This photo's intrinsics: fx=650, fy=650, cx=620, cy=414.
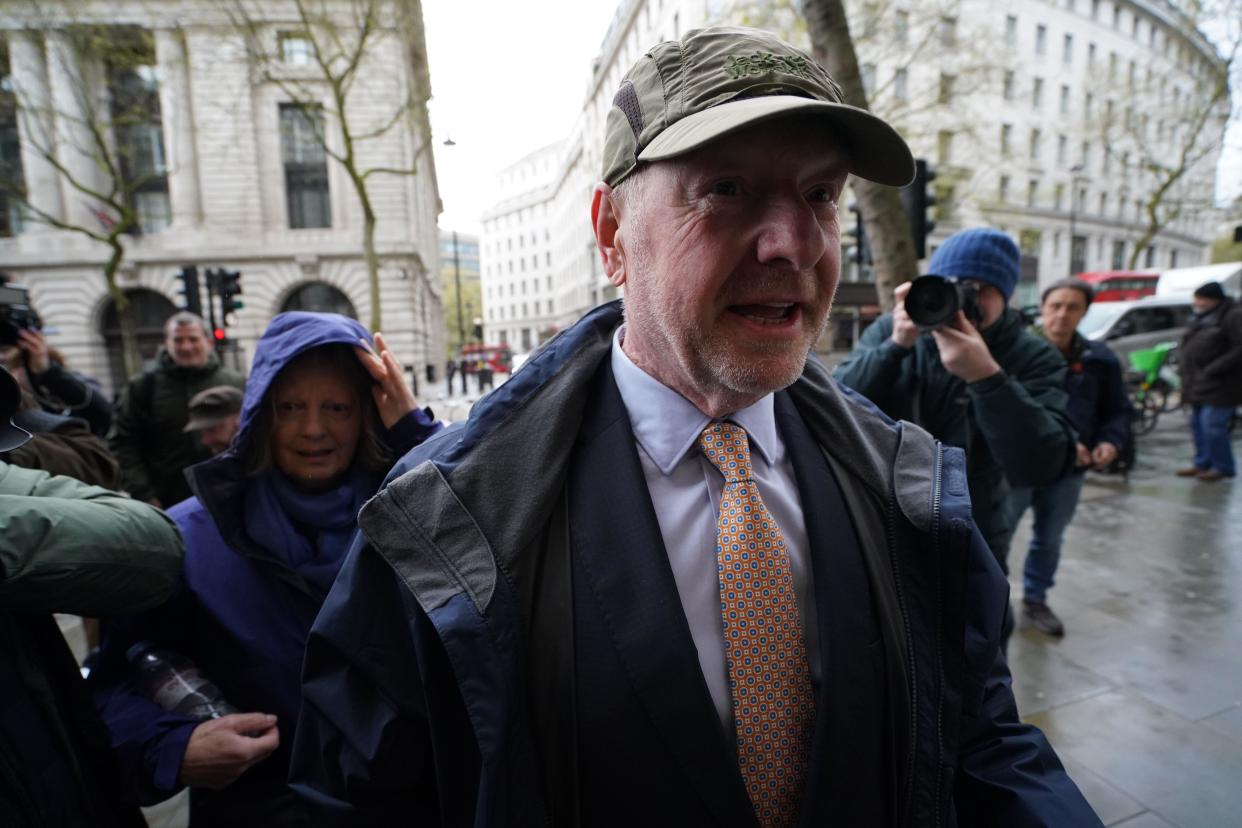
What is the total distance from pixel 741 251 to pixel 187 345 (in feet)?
14.6

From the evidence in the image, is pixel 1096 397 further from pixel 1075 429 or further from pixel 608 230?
pixel 608 230

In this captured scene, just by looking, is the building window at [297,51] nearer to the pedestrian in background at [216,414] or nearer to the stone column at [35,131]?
the stone column at [35,131]

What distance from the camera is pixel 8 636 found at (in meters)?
1.29

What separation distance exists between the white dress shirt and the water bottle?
1.28 metres

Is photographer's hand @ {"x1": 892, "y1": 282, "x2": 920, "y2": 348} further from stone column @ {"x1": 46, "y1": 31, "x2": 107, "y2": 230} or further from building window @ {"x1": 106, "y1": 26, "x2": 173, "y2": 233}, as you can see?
stone column @ {"x1": 46, "y1": 31, "x2": 107, "y2": 230}

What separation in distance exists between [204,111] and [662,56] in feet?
101

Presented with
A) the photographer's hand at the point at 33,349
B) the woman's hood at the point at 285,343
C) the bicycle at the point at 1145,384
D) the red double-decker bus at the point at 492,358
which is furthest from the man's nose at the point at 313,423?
the red double-decker bus at the point at 492,358

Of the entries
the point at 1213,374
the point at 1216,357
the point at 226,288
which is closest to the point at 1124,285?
the point at 1216,357

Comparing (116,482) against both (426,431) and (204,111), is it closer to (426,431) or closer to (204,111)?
→ (426,431)

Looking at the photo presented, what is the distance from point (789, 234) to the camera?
1.16m

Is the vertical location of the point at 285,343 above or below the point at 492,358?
above

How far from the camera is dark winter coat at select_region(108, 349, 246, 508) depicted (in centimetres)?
423

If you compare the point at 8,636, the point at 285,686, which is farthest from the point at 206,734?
the point at 8,636

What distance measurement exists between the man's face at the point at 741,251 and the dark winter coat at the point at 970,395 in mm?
1642
